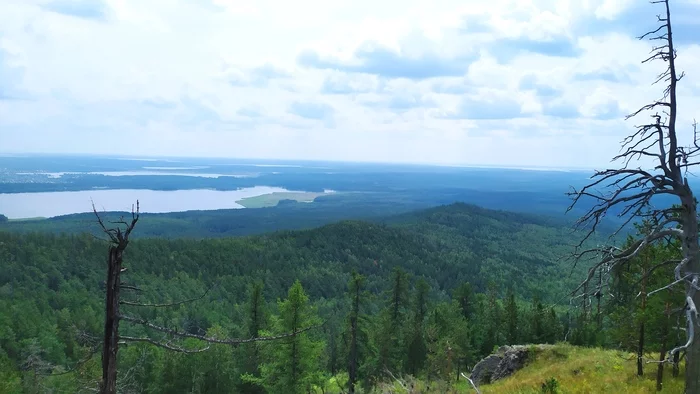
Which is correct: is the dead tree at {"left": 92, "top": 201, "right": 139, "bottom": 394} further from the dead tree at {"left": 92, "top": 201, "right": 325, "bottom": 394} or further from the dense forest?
the dense forest

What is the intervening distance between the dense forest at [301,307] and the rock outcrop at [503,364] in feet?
6.68

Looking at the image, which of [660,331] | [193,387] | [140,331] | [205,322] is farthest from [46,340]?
[660,331]

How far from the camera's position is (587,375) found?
19.1 metres

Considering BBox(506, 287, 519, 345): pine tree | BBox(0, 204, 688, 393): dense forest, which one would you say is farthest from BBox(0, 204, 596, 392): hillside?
BBox(506, 287, 519, 345): pine tree

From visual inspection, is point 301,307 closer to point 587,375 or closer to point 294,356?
point 294,356

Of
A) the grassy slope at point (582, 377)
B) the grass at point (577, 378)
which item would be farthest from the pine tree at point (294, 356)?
the grass at point (577, 378)

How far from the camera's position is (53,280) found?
111 m

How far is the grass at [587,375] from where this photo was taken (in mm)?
16219

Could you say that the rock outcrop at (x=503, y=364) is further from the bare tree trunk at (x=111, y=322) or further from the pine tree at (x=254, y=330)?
the bare tree trunk at (x=111, y=322)

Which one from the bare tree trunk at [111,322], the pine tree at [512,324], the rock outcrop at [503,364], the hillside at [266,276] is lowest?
the hillside at [266,276]

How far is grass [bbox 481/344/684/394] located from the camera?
1622cm

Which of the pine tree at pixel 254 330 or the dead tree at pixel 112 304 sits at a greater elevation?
the dead tree at pixel 112 304

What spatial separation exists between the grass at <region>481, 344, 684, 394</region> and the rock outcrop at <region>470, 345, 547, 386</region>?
782mm

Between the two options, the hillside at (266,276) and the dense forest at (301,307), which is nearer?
the dense forest at (301,307)
